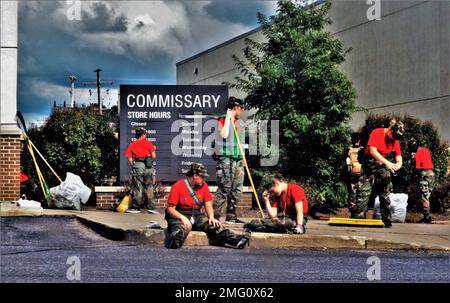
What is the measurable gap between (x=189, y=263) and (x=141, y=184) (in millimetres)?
7246

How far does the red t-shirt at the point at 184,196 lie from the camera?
10.6 m

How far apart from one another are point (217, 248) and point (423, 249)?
3.22 metres

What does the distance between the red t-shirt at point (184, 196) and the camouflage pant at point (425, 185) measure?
7237 mm

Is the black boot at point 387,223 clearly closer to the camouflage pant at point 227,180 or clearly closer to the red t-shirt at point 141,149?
the camouflage pant at point 227,180

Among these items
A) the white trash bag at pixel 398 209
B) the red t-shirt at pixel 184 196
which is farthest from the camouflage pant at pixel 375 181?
the red t-shirt at pixel 184 196

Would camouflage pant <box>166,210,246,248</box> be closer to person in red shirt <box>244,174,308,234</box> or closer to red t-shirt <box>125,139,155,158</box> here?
person in red shirt <box>244,174,308,234</box>

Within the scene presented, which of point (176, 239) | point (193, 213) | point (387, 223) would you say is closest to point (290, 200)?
point (193, 213)

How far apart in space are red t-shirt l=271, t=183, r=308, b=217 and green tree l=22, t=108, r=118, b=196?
8.35 metres

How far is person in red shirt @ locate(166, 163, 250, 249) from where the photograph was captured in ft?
34.5

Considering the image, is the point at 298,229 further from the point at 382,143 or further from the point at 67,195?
the point at 67,195

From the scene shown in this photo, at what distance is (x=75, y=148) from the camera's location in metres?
19.1

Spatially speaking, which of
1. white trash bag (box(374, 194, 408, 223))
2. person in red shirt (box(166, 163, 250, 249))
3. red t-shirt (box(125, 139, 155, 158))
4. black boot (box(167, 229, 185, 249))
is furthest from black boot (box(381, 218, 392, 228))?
red t-shirt (box(125, 139, 155, 158))

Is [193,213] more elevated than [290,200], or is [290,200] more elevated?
[290,200]

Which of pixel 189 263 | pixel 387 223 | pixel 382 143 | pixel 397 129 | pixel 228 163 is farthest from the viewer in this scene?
pixel 387 223
